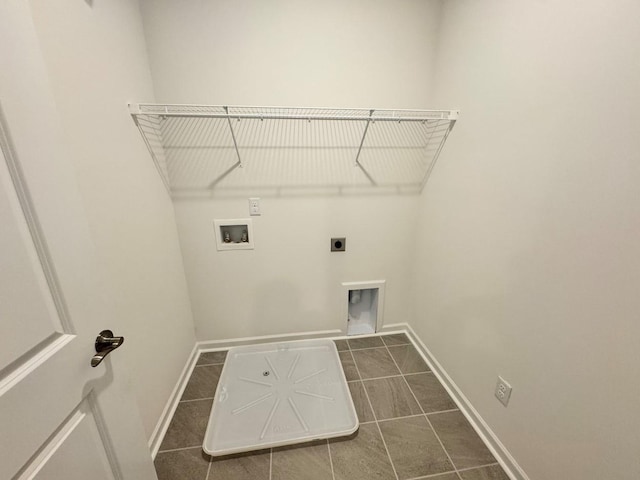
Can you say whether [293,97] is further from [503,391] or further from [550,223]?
[503,391]

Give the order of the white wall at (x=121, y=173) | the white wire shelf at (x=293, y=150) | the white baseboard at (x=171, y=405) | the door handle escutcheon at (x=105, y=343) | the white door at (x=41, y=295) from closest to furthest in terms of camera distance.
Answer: the white door at (x=41, y=295)
the door handle escutcheon at (x=105, y=343)
the white wall at (x=121, y=173)
the white baseboard at (x=171, y=405)
the white wire shelf at (x=293, y=150)

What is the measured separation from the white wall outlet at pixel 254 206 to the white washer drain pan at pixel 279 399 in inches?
41.2

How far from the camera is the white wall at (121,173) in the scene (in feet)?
2.92

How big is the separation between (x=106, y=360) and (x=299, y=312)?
1407 millimetres

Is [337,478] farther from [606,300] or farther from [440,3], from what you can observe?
[440,3]

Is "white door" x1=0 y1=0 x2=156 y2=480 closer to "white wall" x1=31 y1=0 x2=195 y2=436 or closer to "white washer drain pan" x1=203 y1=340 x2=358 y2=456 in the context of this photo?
"white wall" x1=31 y1=0 x2=195 y2=436

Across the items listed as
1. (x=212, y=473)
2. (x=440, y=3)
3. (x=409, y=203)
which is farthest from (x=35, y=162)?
(x=440, y=3)

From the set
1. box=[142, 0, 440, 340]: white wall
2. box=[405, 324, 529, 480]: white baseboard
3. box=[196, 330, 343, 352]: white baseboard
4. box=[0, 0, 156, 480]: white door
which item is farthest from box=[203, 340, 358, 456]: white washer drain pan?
box=[0, 0, 156, 480]: white door

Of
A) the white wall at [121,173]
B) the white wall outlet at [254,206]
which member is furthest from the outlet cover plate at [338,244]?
the white wall at [121,173]

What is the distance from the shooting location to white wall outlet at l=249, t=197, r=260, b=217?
1.74m

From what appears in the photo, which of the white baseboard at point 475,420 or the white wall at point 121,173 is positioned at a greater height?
the white wall at point 121,173

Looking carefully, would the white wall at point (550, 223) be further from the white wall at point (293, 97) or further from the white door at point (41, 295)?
the white door at point (41, 295)

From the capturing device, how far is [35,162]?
0.54 metres

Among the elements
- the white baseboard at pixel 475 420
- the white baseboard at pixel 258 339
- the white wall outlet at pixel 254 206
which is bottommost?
the white baseboard at pixel 475 420
